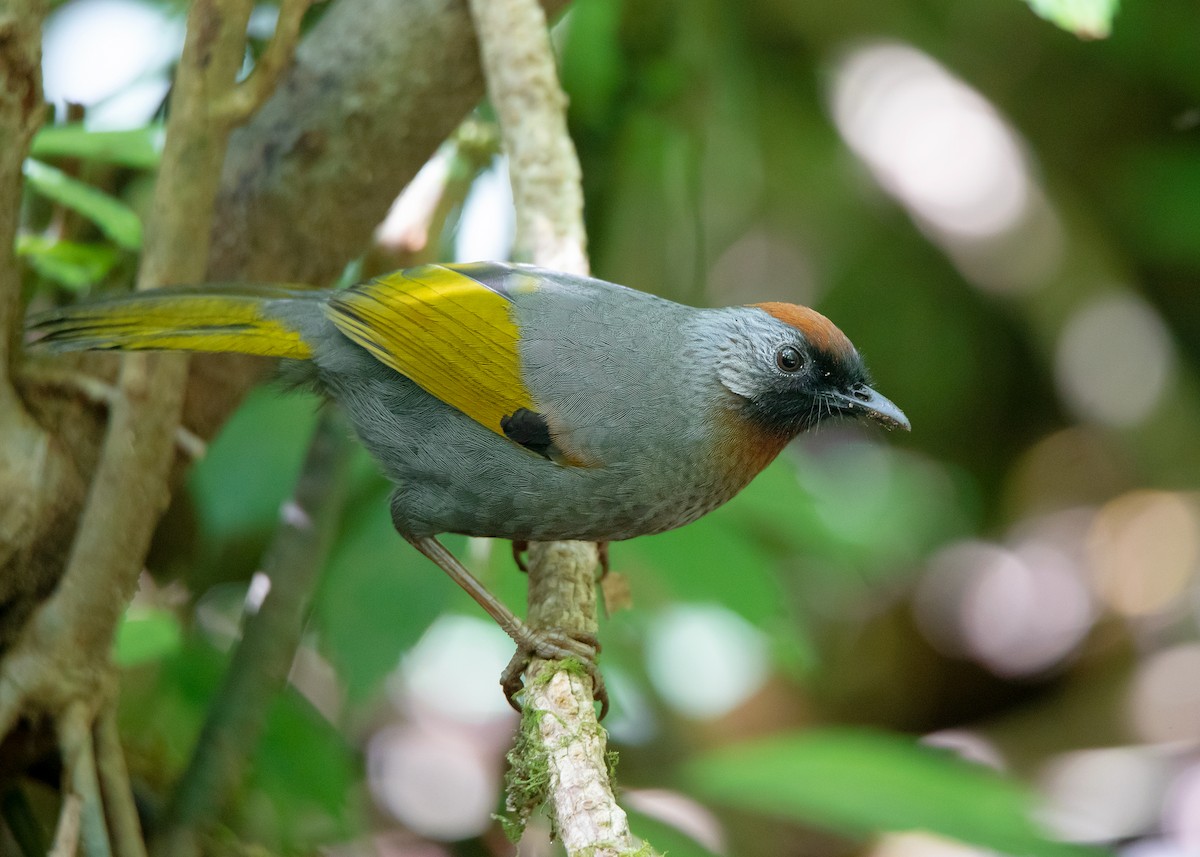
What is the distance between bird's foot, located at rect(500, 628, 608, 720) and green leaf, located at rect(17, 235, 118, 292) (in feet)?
4.86

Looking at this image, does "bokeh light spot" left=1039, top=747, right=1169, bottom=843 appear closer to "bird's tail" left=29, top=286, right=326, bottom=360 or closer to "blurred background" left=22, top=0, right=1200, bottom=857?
"blurred background" left=22, top=0, right=1200, bottom=857

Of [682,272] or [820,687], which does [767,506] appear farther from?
[820,687]

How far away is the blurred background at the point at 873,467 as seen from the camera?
326 cm

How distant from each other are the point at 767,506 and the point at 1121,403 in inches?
117

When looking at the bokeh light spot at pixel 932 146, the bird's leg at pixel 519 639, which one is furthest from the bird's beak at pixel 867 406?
the bokeh light spot at pixel 932 146

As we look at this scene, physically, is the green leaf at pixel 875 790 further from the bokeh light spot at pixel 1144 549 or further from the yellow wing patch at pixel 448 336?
the bokeh light spot at pixel 1144 549

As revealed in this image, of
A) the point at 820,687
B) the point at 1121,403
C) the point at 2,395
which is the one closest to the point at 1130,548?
the point at 1121,403

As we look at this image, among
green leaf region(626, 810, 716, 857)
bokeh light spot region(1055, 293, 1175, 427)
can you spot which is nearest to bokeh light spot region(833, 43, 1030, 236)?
Answer: bokeh light spot region(1055, 293, 1175, 427)

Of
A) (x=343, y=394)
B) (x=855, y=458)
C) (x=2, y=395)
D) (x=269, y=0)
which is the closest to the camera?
(x=2, y=395)

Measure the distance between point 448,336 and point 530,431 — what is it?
317mm

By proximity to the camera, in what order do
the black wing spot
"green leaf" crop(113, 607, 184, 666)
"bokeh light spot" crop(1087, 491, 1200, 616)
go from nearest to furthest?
the black wing spot → "green leaf" crop(113, 607, 184, 666) → "bokeh light spot" crop(1087, 491, 1200, 616)

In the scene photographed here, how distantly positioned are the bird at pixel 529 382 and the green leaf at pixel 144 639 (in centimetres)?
71

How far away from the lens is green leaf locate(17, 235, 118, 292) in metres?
2.99

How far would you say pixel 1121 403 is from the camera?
5285 millimetres
